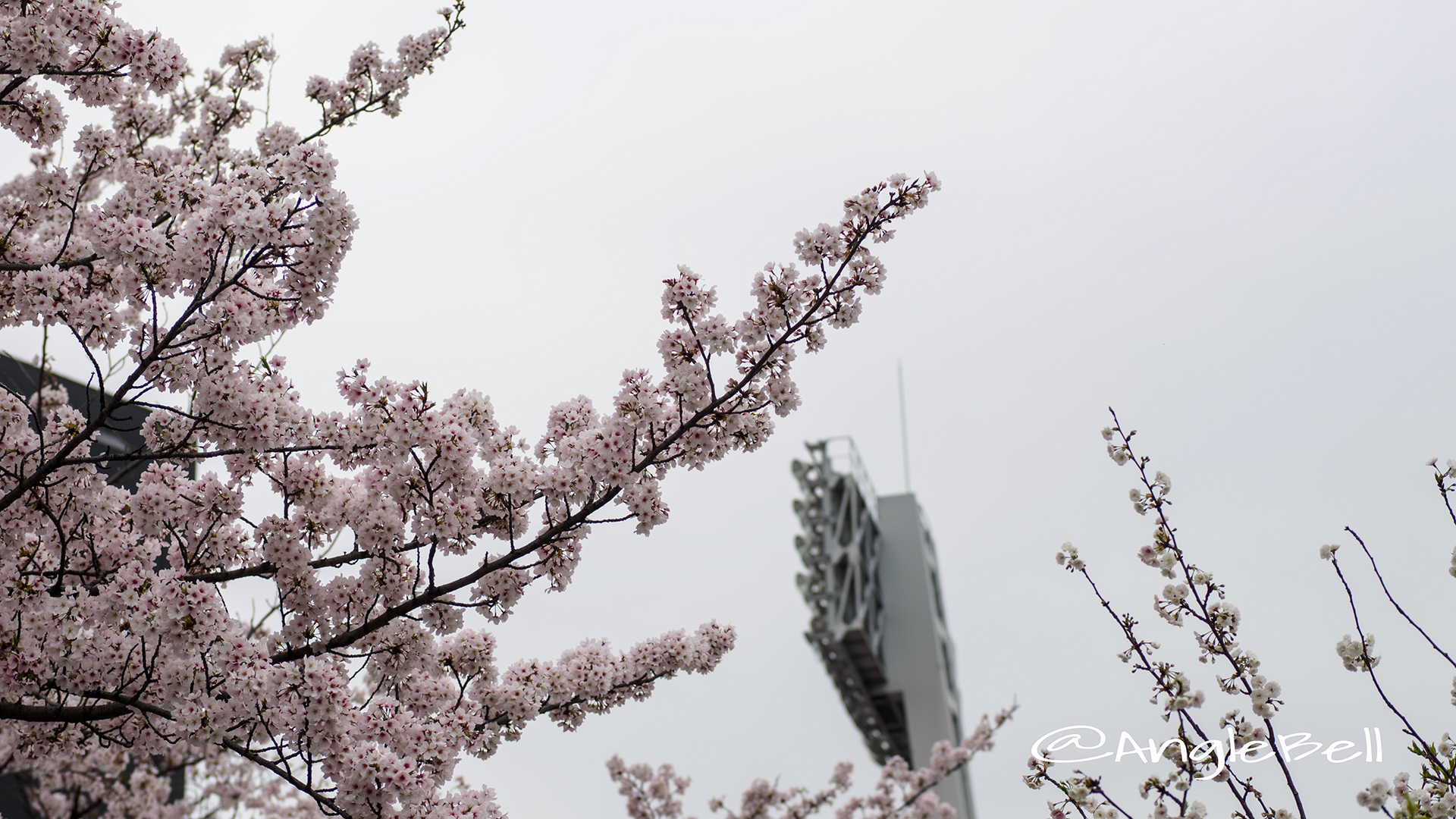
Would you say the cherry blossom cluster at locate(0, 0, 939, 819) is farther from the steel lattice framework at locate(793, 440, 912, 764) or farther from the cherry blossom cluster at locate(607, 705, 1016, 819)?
the steel lattice framework at locate(793, 440, 912, 764)

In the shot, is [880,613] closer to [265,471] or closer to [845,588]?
[845,588]

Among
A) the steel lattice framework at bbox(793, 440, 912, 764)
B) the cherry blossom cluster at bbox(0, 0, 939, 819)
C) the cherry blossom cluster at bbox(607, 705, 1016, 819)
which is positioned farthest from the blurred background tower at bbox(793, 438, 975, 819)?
the cherry blossom cluster at bbox(0, 0, 939, 819)

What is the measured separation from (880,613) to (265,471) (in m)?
26.4

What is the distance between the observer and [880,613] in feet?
99.9

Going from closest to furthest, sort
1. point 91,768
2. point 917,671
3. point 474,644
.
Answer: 1. point 474,644
2. point 91,768
3. point 917,671

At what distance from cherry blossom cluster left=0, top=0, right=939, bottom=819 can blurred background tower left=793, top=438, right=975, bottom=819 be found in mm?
20054

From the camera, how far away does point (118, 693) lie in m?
4.74

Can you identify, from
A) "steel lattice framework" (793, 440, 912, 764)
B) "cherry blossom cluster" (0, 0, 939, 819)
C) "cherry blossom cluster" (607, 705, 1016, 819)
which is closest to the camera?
"cherry blossom cluster" (0, 0, 939, 819)

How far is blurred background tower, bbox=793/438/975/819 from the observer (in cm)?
2589

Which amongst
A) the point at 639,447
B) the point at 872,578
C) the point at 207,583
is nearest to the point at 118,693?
the point at 207,583

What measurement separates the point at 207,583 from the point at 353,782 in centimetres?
106

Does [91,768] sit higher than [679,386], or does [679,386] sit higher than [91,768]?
[91,768]

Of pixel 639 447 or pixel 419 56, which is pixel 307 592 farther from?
pixel 419 56

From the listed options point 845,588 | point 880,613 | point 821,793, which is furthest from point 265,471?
point 880,613
